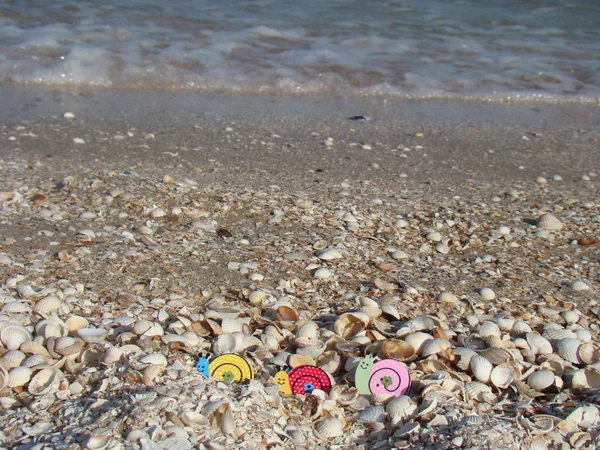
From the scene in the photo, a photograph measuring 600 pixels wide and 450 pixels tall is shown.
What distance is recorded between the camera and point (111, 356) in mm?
1845

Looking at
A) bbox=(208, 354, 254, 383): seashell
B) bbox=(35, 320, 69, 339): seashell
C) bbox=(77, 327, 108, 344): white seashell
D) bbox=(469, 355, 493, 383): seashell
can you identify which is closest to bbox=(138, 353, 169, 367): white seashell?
bbox=(208, 354, 254, 383): seashell

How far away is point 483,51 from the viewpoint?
26.1 feet

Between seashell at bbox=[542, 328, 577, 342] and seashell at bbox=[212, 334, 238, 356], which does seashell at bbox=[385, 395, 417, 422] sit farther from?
seashell at bbox=[542, 328, 577, 342]

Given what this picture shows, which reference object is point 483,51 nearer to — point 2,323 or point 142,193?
point 142,193

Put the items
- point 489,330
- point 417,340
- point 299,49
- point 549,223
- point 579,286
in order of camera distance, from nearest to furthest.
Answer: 1. point 417,340
2. point 489,330
3. point 579,286
4. point 549,223
5. point 299,49

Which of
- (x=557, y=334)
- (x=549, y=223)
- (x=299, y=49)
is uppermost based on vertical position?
(x=557, y=334)

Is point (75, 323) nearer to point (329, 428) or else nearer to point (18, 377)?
point (18, 377)

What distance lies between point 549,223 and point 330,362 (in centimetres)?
162

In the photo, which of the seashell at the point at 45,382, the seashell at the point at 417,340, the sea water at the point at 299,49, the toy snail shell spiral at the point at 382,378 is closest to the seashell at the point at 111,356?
the seashell at the point at 45,382

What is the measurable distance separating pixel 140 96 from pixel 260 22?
3.09 meters

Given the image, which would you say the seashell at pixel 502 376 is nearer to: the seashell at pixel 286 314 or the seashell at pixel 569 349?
the seashell at pixel 569 349

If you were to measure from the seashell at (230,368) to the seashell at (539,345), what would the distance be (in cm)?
90

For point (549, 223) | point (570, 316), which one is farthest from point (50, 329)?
point (549, 223)

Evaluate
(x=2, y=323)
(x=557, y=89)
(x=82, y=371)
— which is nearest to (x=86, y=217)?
(x=2, y=323)
